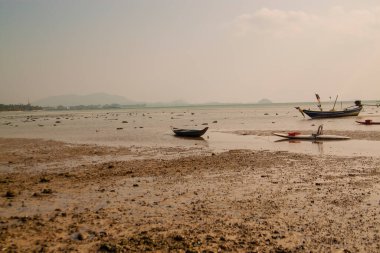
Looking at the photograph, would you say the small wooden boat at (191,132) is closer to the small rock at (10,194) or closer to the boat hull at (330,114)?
the small rock at (10,194)

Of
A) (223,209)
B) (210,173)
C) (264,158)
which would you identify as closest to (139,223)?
(223,209)

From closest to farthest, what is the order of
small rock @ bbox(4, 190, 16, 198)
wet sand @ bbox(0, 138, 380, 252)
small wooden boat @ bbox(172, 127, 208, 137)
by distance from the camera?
wet sand @ bbox(0, 138, 380, 252)
small rock @ bbox(4, 190, 16, 198)
small wooden boat @ bbox(172, 127, 208, 137)

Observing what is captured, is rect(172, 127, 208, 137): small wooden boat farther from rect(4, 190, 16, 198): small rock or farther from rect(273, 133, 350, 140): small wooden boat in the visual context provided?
rect(4, 190, 16, 198): small rock

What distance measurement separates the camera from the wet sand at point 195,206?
680cm

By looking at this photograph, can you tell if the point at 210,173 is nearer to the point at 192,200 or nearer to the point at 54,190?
the point at 192,200

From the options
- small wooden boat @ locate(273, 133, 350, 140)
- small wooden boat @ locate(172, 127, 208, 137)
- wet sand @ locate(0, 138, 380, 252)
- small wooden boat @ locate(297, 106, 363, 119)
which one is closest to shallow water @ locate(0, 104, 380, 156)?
small wooden boat @ locate(172, 127, 208, 137)

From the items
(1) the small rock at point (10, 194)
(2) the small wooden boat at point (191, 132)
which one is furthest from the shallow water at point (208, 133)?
(1) the small rock at point (10, 194)

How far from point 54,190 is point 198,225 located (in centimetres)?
598

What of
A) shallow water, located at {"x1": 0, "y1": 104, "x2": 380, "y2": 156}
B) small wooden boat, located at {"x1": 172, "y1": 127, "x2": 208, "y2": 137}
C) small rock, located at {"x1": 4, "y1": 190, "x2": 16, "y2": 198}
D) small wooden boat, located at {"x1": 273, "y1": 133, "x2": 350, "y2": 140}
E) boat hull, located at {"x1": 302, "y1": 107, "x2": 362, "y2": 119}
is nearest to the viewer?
small rock, located at {"x1": 4, "y1": 190, "x2": 16, "y2": 198}

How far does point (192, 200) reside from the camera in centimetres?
1001

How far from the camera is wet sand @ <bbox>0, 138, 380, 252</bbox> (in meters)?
6.80

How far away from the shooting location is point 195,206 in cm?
935

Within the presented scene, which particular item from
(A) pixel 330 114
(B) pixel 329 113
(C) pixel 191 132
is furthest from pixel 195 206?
(A) pixel 330 114

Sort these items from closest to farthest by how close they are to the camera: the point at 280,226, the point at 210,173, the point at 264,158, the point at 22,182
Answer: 1. the point at 280,226
2. the point at 22,182
3. the point at 210,173
4. the point at 264,158
